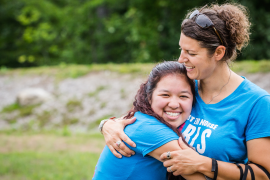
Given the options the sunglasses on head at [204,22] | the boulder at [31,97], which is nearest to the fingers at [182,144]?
the sunglasses on head at [204,22]

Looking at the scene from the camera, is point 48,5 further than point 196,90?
Yes

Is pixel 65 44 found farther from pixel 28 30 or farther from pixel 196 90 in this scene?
pixel 196 90

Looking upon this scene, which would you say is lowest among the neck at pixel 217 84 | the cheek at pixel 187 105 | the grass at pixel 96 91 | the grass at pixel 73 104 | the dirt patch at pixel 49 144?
the dirt patch at pixel 49 144

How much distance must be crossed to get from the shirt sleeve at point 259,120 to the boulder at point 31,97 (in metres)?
9.48

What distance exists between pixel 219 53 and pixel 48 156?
5498mm

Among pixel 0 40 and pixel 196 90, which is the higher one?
pixel 196 90

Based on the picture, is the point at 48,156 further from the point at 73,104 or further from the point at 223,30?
the point at 223,30

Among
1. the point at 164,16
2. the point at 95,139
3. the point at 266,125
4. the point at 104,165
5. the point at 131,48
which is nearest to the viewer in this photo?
the point at 266,125

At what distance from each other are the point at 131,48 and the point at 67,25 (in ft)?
16.4

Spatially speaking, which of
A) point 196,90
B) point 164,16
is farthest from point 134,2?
point 196,90

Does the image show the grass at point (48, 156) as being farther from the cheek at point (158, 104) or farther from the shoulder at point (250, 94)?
the shoulder at point (250, 94)

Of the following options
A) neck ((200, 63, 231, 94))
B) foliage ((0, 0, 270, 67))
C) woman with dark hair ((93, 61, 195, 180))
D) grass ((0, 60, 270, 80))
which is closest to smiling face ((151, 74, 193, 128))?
woman with dark hair ((93, 61, 195, 180))

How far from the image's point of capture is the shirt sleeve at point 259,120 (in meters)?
2.13

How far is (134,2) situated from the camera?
56.2 feet
